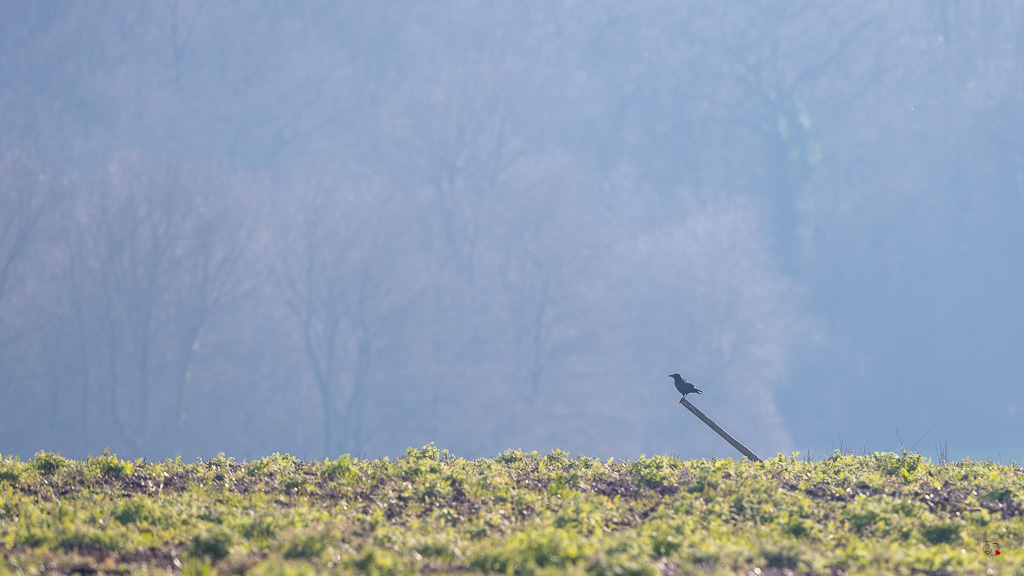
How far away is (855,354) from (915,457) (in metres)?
48.9

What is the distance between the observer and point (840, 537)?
8172mm

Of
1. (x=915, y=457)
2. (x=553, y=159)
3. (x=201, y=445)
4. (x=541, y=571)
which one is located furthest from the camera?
(x=553, y=159)

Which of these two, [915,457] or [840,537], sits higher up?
[915,457]

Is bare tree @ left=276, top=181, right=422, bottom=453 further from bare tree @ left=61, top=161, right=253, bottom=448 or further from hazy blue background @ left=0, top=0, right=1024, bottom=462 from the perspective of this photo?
bare tree @ left=61, top=161, right=253, bottom=448

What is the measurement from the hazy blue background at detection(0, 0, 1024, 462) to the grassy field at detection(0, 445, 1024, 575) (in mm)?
35963

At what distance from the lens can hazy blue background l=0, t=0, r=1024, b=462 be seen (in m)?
48.5

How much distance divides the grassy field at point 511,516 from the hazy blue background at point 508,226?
118 ft

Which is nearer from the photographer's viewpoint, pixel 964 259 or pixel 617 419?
pixel 617 419

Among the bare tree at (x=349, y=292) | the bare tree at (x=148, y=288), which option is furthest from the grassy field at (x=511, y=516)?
the bare tree at (x=148, y=288)

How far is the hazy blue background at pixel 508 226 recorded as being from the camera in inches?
1911

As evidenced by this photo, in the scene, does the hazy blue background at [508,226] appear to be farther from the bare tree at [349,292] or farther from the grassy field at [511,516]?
the grassy field at [511,516]

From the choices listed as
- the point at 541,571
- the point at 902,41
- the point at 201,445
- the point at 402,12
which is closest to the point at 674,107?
the point at 902,41

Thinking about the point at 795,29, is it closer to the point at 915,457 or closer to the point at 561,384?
the point at 561,384

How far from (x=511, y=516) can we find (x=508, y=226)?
160 feet
